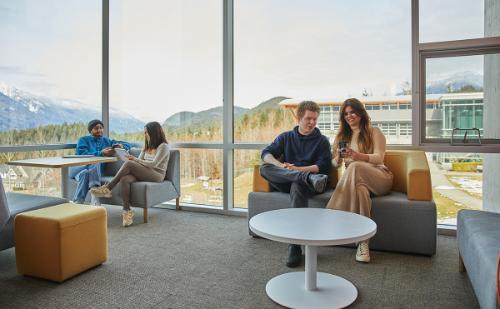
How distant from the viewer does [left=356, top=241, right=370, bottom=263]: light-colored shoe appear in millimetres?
2828

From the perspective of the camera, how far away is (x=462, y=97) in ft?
11.9

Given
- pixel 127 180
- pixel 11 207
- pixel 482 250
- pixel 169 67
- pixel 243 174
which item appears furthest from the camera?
pixel 169 67

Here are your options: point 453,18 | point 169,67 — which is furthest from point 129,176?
point 453,18

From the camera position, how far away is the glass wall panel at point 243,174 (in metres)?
4.45

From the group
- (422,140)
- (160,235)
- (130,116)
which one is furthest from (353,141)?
(130,116)

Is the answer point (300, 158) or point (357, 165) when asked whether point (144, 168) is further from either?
point (357, 165)

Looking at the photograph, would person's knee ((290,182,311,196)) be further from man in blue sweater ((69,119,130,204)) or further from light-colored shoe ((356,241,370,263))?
man in blue sweater ((69,119,130,204))

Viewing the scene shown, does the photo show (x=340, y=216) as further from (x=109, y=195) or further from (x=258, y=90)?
(x=109, y=195)

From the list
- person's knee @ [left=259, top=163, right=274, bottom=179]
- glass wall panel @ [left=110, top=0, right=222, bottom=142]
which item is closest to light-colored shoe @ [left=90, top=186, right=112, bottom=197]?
glass wall panel @ [left=110, top=0, right=222, bottom=142]

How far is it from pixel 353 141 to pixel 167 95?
255cm

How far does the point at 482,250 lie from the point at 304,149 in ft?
5.87

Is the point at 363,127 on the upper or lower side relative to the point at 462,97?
lower

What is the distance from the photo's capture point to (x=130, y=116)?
515 cm

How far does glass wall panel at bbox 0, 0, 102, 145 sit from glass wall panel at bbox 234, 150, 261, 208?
83.7 inches
